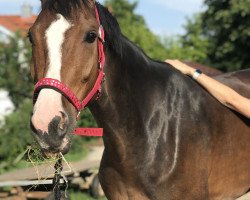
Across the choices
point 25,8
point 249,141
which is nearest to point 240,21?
point 249,141

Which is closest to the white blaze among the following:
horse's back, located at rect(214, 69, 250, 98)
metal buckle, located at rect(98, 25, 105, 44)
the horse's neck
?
metal buckle, located at rect(98, 25, 105, 44)

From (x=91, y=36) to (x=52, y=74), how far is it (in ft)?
1.16

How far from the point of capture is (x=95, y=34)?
2887 mm

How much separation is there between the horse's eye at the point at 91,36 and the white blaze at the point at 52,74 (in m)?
0.13

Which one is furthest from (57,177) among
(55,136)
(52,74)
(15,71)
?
(15,71)

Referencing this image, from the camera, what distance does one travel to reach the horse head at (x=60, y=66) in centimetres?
260

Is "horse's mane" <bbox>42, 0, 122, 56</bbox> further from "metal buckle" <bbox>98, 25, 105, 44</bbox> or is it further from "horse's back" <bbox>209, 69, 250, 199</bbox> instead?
"horse's back" <bbox>209, 69, 250, 199</bbox>

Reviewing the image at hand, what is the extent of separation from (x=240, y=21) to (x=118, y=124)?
63.8ft

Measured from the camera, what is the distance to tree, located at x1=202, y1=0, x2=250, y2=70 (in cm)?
2112

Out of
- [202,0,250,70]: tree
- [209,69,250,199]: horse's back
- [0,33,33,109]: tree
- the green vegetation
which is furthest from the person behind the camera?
[202,0,250,70]: tree

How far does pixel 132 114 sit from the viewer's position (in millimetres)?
3332

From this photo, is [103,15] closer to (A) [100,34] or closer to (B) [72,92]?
(A) [100,34]

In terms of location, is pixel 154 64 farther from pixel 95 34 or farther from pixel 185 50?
pixel 185 50

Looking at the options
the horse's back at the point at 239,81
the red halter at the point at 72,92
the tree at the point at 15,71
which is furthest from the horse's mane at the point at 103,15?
the tree at the point at 15,71
